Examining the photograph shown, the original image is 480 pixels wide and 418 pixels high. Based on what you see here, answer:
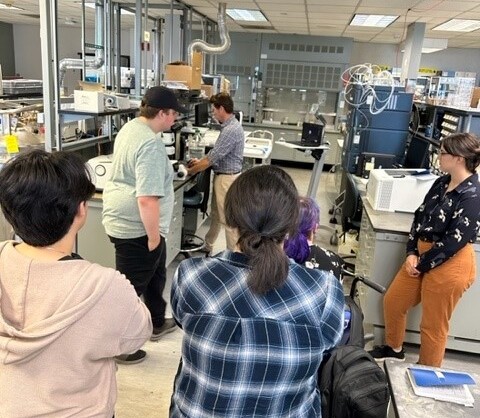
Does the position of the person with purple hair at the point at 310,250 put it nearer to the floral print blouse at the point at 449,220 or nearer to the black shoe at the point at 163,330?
the floral print blouse at the point at 449,220

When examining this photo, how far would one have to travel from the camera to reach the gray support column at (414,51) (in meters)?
6.18

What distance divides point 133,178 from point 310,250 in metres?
0.95

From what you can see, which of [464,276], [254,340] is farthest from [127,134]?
[464,276]

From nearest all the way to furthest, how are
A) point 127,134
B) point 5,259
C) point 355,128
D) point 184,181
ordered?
1. point 5,259
2. point 127,134
3. point 184,181
4. point 355,128

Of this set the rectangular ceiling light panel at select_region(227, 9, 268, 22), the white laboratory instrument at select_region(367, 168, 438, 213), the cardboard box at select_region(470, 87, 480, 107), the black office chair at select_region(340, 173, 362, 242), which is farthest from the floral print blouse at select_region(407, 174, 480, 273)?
the rectangular ceiling light panel at select_region(227, 9, 268, 22)

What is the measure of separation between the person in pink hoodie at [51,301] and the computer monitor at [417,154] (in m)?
3.33

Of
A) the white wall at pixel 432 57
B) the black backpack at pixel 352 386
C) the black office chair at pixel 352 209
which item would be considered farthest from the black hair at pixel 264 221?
the white wall at pixel 432 57

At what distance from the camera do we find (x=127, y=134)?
213 cm

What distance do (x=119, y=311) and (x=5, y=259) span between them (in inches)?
10.9

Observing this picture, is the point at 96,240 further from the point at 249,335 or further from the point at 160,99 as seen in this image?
the point at 249,335

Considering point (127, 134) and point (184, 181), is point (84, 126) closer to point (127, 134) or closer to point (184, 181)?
point (184, 181)

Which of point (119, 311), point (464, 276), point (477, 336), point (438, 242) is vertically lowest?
point (477, 336)

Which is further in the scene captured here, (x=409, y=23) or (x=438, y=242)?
(x=409, y=23)

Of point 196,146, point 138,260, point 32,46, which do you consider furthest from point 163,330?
point 32,46
